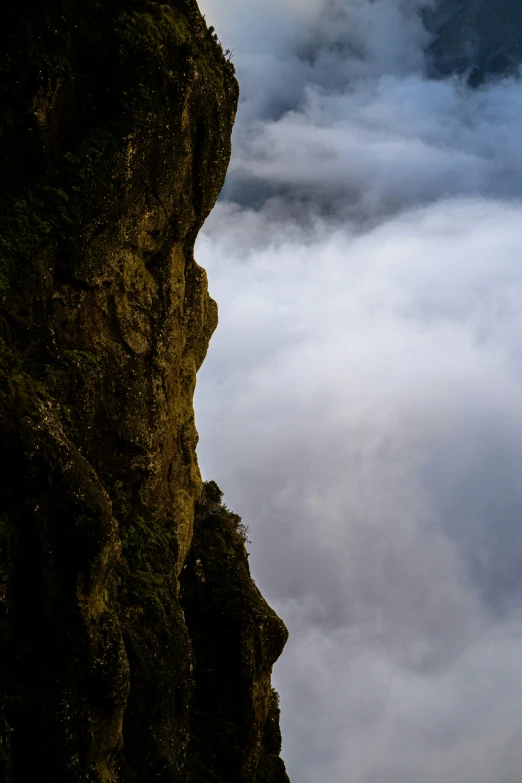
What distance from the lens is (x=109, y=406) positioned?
19891 millimetres

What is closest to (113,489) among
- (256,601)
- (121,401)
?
(121,401)

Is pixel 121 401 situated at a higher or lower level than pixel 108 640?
higher

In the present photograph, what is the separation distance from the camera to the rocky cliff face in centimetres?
1574

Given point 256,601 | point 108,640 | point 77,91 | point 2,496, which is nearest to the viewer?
point 2,496

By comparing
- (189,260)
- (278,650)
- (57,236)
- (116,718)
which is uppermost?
(189,260)

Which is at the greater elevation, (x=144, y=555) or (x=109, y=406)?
(x=109, y=406)

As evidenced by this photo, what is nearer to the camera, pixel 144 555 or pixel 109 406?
pixel 109 406

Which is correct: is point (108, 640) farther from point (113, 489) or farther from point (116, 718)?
point (113, 489)

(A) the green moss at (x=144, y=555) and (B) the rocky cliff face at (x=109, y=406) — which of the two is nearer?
(B) the rocky cliff face at (x=109, y=406)

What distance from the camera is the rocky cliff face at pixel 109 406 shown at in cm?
1574

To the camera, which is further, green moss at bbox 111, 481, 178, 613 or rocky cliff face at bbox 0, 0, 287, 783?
green moss at bbox 111, 481, 178, 613

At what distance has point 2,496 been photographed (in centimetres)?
1552

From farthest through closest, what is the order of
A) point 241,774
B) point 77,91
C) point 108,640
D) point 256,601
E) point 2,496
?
point 256,601
point 241,774
point 77,91
point 108,640
point 2,496

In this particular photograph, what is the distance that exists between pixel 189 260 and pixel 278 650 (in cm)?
1265
